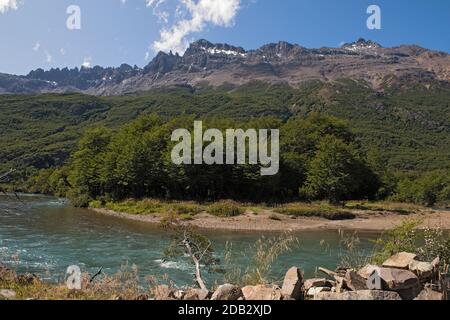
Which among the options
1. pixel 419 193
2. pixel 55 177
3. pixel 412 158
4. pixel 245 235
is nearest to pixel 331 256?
pixel 245 235

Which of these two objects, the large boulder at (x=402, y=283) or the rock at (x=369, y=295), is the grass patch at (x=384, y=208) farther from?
the rock at (x=369, y=295)

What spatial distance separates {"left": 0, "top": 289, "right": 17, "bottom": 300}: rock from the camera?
8.53m

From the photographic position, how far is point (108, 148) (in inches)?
3275

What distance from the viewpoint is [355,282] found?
30.1 ft

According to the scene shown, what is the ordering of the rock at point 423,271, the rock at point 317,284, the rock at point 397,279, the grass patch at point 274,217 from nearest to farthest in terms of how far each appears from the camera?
the rock at point 397,279, the rock at point 423,271, the rock at point 317,284, the grass patch at point 274,217

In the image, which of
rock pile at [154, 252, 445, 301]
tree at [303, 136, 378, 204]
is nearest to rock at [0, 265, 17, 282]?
rock pile at [154, 252, 445, 301]

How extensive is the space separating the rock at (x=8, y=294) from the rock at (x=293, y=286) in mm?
5353

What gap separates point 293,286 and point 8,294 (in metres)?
5.72

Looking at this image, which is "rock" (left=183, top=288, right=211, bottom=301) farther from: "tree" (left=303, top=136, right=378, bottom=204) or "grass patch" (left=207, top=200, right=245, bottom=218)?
"tree" (left=303, top=136, right=378, bottom=204)

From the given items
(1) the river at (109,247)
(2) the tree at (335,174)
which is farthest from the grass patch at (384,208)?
(1) the river at (109,247)

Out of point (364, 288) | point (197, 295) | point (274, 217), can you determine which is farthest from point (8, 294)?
point (274, 217)

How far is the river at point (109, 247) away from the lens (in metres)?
23.6
